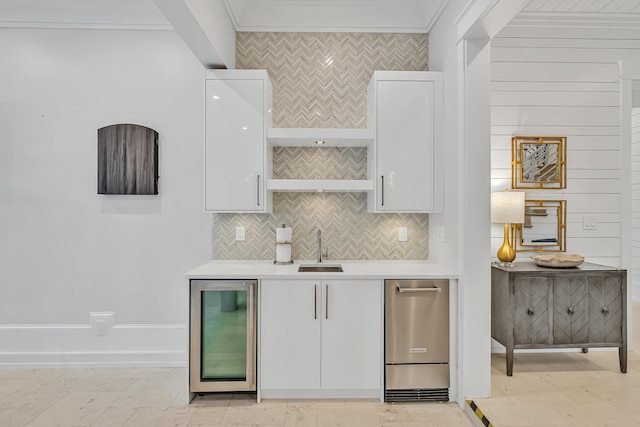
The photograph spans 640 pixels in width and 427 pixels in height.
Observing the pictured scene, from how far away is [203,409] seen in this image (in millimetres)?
2590

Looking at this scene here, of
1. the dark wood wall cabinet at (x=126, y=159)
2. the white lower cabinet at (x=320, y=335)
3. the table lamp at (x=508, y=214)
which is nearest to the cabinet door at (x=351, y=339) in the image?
the white lower cabinet at (x=320, y=335)

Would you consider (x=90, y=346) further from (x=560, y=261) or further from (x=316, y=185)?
(x=560, y=261)

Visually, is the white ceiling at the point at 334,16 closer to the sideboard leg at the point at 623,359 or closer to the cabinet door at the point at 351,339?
the cabinet door at the point at 351,339

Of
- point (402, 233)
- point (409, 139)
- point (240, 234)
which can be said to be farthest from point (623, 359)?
point (240, 234)

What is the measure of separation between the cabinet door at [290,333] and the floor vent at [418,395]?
20.4 inches

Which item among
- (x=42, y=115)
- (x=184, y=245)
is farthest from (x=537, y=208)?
(x=42, y=115)

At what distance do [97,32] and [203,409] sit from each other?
3.05 metres

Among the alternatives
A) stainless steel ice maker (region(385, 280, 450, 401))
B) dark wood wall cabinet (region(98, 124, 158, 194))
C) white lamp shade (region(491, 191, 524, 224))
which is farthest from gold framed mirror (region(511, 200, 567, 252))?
dark wood wall cabinet (region(98, 124, 158, 194))

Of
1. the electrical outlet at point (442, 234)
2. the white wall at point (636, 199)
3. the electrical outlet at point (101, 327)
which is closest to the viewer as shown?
the electrical outlet at point (442, 234)

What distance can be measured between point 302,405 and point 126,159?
2.34 m

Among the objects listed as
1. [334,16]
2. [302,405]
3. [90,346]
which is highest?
[334,16]

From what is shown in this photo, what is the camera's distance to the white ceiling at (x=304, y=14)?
3188mm

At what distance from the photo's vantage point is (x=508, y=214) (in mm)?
3127

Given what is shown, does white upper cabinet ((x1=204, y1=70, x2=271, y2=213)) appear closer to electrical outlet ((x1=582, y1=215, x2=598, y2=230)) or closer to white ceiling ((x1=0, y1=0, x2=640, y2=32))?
white ceiling ((x1=0, y1=0, x2=640, y2=32))
